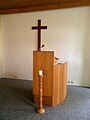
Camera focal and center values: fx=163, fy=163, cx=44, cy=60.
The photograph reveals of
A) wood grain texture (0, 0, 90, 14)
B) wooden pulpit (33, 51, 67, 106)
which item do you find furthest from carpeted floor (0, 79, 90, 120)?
wood grain texture (0, 0, 90, 14)

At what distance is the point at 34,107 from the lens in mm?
3613

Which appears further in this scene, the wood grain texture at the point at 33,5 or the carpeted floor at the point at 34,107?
the wood grain texture at the point at 33,5

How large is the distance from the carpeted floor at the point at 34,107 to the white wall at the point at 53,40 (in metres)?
1.07

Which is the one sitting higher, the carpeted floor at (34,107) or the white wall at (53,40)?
the white wall at (53,40)

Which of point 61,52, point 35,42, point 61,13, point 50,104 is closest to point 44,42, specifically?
point 35,42

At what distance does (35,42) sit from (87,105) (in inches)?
129

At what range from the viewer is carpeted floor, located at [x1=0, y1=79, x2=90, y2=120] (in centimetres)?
315

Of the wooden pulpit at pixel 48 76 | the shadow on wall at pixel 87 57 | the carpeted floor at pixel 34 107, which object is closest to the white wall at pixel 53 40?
the shadow on wall at pixel 87 57

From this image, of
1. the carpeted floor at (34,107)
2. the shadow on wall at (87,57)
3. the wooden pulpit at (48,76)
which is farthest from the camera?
the shadow on wall at (87,57)

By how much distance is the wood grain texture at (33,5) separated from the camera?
206 inches

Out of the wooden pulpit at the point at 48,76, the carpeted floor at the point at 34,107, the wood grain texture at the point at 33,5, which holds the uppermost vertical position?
the wood grain texture at the point at 33,5

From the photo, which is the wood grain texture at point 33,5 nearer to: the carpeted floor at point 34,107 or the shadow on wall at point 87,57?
the shadow on wall at point 87,57

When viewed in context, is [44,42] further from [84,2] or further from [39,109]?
[39,109]

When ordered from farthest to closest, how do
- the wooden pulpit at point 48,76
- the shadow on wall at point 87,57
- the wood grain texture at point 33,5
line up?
1. the shadow on wall at point 87,57
2. the wood grain texture at point 33,5
3. the wooden pulpit at point 48,76
